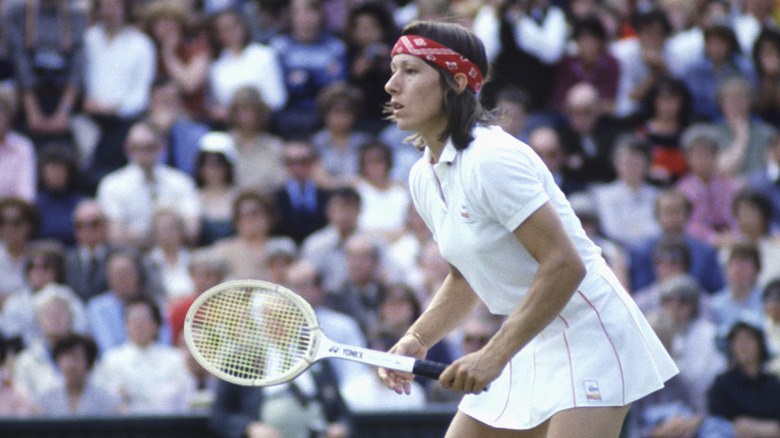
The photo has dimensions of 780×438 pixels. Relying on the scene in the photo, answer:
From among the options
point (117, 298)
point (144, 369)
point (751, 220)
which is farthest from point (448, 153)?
point (751, 220)

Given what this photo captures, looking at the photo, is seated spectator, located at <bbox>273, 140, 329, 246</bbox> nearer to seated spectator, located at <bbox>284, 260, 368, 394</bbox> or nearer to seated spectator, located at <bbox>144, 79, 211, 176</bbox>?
seated spectator, located at <bbox>144, 79, 211, 176</bbox>

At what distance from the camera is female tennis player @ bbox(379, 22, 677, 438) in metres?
3.05

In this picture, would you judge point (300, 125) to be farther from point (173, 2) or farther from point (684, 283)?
point (684, 283)

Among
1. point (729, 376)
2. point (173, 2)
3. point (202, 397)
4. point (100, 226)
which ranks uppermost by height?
point (173, 2)

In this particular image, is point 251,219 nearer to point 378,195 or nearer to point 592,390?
point 378,195

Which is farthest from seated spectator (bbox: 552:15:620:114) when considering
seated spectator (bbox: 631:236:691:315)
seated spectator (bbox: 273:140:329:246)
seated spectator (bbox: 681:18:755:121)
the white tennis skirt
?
the white tennis skirt

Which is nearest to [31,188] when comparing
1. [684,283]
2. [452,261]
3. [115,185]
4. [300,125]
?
[115,185]

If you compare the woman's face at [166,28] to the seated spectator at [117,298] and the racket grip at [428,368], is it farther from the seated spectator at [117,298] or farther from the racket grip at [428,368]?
the racket grip at [428,368]

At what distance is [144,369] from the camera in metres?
6.73

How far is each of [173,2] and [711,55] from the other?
4831mm

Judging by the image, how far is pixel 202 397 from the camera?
666 centimetres

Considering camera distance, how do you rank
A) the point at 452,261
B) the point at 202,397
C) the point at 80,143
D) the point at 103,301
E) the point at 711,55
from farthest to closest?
1. the point at 711,55
2. the point at 80,143
3. the point at 103,301
4. the point at 202,397
5. the point at 452,261

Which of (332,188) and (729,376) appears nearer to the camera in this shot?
(729,376)

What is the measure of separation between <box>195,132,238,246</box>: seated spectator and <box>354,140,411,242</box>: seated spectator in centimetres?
99
